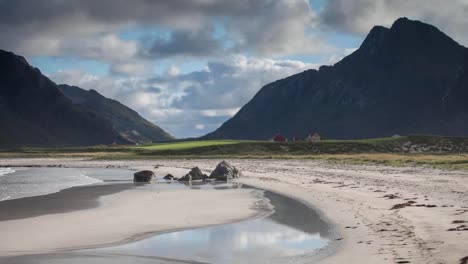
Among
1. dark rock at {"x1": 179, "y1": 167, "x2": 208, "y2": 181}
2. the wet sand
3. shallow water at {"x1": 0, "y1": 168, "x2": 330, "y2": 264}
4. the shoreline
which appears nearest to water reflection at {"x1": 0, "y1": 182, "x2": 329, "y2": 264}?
shallow water at {"x1": 0, "y1": 168, "x2": 330, "y2": 264}

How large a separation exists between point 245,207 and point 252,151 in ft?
287

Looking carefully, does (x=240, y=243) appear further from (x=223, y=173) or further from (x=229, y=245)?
(x=223, y=173)

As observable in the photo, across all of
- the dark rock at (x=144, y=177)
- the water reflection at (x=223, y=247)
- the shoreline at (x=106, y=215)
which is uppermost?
the dark rock at (x=144, y=177)

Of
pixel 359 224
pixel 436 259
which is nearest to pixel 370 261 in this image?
pixel 436 259

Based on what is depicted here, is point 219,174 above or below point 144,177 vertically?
above

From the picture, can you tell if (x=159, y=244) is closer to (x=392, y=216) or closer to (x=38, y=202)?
(x=392, y=216)

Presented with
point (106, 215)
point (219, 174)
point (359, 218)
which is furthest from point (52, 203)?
point (219, 174)

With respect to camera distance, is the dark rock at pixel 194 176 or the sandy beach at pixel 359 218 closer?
the sandy beach at pixel 359 218

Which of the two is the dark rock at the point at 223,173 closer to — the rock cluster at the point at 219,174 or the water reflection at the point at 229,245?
the rock cluster at the point at 219,174

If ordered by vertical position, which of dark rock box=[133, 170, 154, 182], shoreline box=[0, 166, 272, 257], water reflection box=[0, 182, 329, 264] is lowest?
water reflection box=[0, 182, 329, 264]

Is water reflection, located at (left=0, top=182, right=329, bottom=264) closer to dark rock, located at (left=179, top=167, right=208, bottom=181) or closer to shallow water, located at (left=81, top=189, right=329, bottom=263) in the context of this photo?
shallow water, located at (left=81, top=189, right=329, bottom=263)

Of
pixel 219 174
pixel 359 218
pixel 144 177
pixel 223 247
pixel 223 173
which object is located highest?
pixel 223 173

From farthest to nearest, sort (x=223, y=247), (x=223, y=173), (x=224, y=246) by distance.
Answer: (x=223, y=173)
(x=224, y=246)
(x=223, y=247)

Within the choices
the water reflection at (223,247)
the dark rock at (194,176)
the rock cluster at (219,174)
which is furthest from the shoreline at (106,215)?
the rock cluster at (219,174)
